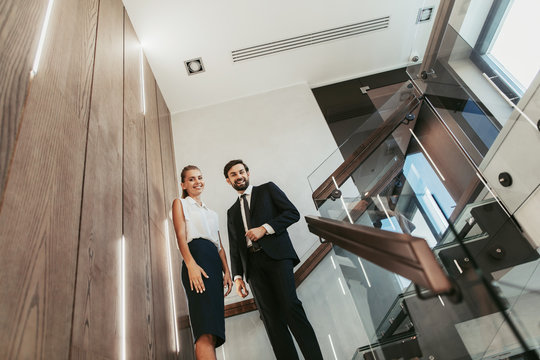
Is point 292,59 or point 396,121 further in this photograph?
point 292,59

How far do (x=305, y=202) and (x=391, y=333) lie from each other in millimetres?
2424

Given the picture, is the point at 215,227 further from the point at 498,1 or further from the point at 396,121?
the point at 498,1

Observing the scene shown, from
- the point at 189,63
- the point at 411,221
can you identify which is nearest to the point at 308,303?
the point at 411,221

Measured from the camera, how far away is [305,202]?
4195mm

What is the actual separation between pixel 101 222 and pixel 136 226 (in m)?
0.56

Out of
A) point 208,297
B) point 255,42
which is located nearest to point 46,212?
point 208,297

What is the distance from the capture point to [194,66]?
15.2 ft

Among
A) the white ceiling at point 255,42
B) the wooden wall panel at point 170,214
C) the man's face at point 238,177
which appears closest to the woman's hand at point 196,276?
the wooden wall panel at point 170,214

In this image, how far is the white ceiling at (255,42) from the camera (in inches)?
161

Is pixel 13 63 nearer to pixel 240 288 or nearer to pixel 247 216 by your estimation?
pixel 247 216

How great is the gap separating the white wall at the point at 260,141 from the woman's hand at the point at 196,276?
60.6 inches

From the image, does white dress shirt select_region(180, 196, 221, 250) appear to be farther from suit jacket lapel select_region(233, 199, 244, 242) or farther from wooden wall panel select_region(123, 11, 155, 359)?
wooden wall panel select_region(123, 11, 155, 359)

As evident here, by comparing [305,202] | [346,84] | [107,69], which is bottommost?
[305,202]

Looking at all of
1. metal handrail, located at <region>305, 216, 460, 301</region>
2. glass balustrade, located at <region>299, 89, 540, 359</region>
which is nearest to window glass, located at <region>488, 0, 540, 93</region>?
glass balustrade, located at <region>299, 89, 540, 359</region>
